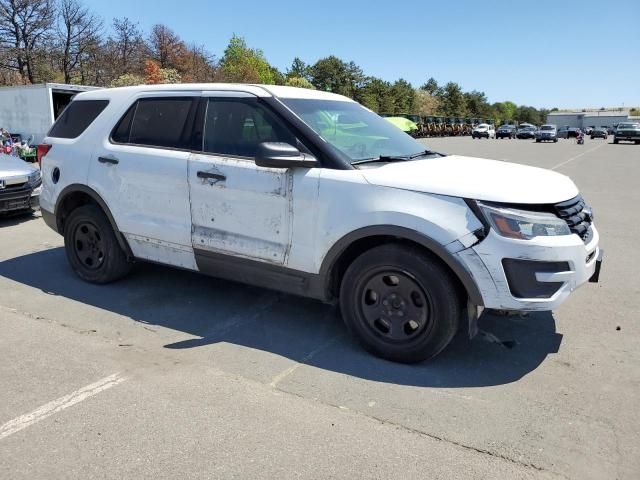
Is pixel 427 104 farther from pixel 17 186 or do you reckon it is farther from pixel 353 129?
pixel 353 129

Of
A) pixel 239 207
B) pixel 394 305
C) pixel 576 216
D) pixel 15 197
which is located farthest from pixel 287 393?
pixel 15 197

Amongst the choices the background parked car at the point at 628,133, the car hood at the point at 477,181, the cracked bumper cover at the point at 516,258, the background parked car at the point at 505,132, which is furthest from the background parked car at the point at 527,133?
the cracked bumper cover at the point at 516,258

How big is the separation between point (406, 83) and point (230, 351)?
8225cm

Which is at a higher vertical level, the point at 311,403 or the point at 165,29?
the point at 165,29

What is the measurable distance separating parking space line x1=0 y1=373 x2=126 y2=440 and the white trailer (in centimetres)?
1568

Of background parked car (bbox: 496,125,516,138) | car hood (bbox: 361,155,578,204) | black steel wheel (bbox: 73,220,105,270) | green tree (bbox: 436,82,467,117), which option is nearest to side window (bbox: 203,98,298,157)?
car hood (bbox: 361,155,578,204)

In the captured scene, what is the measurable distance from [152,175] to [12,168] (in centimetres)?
489

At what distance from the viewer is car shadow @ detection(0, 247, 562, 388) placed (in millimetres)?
3494

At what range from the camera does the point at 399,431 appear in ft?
9.23

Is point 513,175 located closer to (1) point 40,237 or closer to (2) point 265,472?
(2) point 265,472

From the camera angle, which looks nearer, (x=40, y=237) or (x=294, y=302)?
(x=294, y=302)

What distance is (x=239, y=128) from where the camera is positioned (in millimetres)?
4094

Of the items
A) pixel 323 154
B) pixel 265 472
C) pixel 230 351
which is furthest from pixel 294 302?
pixel 265 472

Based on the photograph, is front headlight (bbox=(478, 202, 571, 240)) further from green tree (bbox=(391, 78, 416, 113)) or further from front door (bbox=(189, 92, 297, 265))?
green tree (bbox=(391, 78, 416, 113))
